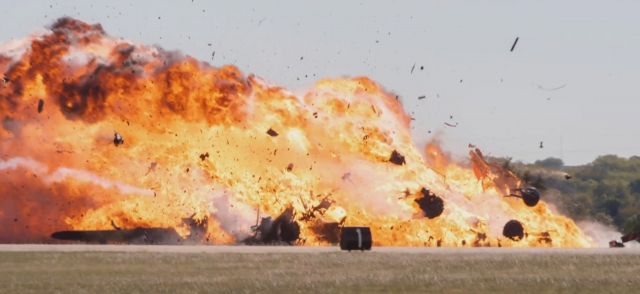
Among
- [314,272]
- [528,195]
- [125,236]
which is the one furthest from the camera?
[528,195]

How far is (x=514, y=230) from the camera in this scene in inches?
4552

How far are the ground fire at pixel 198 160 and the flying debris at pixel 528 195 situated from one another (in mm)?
2242

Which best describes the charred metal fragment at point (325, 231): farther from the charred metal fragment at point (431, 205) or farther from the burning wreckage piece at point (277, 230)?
the charred metal fragment at point (431, 205)

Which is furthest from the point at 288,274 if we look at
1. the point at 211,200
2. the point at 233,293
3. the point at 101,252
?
the point at 211,200

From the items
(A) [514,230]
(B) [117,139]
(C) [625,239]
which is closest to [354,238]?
(B) [117,139]

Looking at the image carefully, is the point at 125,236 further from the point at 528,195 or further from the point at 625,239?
the point at 625,239

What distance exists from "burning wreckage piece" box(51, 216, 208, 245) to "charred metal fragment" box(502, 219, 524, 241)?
2672cm

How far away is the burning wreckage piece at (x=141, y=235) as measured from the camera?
355 ft

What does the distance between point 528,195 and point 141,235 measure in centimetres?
3531

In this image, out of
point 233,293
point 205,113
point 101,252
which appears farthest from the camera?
point 205,113

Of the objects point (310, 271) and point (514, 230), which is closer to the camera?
point (310, 271)

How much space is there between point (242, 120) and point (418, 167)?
16545mm

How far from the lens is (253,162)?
11212 centimetres

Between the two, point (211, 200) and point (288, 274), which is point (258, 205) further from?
point (288, 274)
